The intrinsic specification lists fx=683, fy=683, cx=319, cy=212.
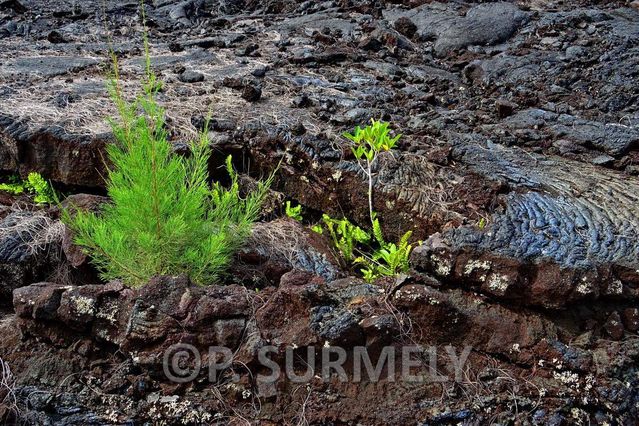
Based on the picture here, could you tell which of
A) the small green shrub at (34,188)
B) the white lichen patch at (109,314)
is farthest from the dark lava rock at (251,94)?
the white lichen patch at (109,314)

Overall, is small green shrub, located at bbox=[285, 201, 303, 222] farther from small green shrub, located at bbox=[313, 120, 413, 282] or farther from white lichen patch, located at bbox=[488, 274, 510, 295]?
white lichen patch, located at bbox=[488, 274, 510, 295]

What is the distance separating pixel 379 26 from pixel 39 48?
12.3ft

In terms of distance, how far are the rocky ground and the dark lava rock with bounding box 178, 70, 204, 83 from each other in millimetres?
21

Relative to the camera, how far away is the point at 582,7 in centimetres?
770

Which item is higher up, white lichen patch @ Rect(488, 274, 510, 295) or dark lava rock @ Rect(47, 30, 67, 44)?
white lichen patch @ Rect(488, 274, 510, 295)

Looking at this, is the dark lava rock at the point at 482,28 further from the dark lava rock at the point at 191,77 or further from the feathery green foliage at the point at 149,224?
the feathery green foliage at the point at 149,224

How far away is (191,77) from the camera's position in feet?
20.4

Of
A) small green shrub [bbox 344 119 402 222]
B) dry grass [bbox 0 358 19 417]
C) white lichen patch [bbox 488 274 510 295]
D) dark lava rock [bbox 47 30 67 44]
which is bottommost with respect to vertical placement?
dry grass [bbox 0 358 19 417]

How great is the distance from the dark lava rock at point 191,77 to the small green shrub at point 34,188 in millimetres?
1776

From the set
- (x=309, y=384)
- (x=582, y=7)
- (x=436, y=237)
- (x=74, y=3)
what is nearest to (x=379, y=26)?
(x=582, y=7)

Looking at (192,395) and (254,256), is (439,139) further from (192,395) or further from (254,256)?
(192,395)

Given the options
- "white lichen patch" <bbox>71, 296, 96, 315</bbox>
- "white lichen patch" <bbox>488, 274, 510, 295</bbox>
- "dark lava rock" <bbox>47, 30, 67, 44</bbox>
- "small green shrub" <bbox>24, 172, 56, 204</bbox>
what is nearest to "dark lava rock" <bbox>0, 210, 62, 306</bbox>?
"small green shrub" <bbox>24, 172, 56, 204</bbox>

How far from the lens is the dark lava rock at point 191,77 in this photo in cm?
621

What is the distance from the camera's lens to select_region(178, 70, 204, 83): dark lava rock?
6.21 metres
